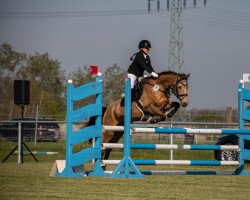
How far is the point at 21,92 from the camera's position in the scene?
754 inches

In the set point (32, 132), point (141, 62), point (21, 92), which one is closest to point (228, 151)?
point (141, 62)

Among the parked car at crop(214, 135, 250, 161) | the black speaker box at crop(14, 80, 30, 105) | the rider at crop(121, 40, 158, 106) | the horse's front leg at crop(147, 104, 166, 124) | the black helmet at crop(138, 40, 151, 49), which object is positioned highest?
the black helmet at crop(138, 40, 151, 49)

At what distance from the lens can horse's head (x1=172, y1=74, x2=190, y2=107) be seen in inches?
571

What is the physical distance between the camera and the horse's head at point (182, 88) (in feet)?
47.6

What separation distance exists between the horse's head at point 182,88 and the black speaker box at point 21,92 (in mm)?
5773

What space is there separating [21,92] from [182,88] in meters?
6.03

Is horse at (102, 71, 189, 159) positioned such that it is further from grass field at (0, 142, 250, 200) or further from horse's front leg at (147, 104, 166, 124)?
grass field at (0, 142, 250, 200)

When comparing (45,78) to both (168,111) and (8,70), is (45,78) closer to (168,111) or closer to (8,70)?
(8,70)

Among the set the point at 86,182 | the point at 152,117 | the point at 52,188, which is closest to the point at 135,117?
the point at 152,117

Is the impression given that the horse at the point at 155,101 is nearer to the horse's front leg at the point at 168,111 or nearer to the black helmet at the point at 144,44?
the horse's front leg at the point at 168,111

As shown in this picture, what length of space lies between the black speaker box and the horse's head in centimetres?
577

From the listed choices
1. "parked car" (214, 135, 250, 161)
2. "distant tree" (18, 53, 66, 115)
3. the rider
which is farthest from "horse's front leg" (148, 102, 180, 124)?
"distant tree" (18, 53, 66, 115)

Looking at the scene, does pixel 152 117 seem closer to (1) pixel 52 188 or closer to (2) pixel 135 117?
(2) pixel 135 117

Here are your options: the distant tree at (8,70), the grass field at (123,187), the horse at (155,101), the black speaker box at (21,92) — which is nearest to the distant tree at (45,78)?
the distant tree at (8,70)
